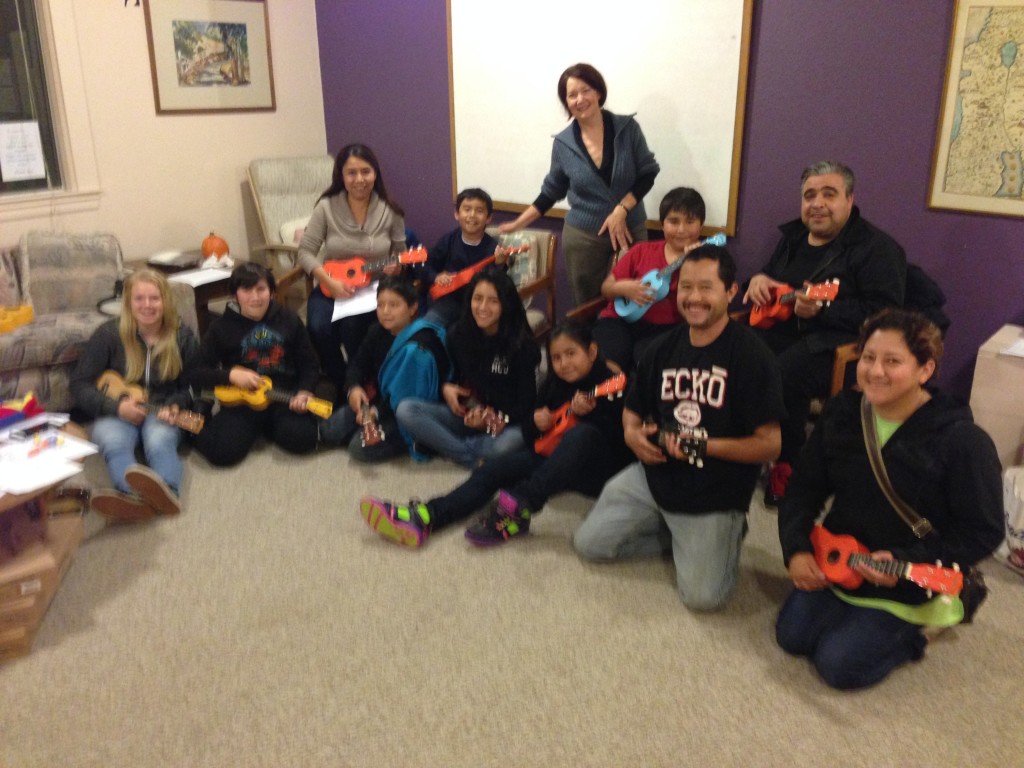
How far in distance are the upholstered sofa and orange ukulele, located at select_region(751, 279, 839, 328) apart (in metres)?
2.47

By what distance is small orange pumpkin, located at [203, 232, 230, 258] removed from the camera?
452 cm

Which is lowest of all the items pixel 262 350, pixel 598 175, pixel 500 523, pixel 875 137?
pixel 500 523

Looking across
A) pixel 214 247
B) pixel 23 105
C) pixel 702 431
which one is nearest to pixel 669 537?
pixel 702 431

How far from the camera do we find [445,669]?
2.01 metres

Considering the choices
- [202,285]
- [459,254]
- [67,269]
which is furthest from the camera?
[202,285]

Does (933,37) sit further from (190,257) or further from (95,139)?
(95,139)

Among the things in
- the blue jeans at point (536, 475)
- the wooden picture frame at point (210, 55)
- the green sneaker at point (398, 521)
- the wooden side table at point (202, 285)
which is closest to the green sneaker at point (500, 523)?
the blue jeans at point (536, 475)

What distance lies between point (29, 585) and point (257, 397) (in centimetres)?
111

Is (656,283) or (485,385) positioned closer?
(485,385)

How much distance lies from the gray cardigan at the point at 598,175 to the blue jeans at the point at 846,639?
1853mm

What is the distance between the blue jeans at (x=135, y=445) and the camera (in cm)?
275

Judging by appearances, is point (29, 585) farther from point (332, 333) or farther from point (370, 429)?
point (332, 333)

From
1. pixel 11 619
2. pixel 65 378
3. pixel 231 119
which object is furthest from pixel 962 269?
pixel 231 119

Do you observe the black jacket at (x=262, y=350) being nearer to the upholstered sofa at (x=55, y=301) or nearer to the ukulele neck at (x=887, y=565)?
the upholstered sofa at (x=55, y=301)
